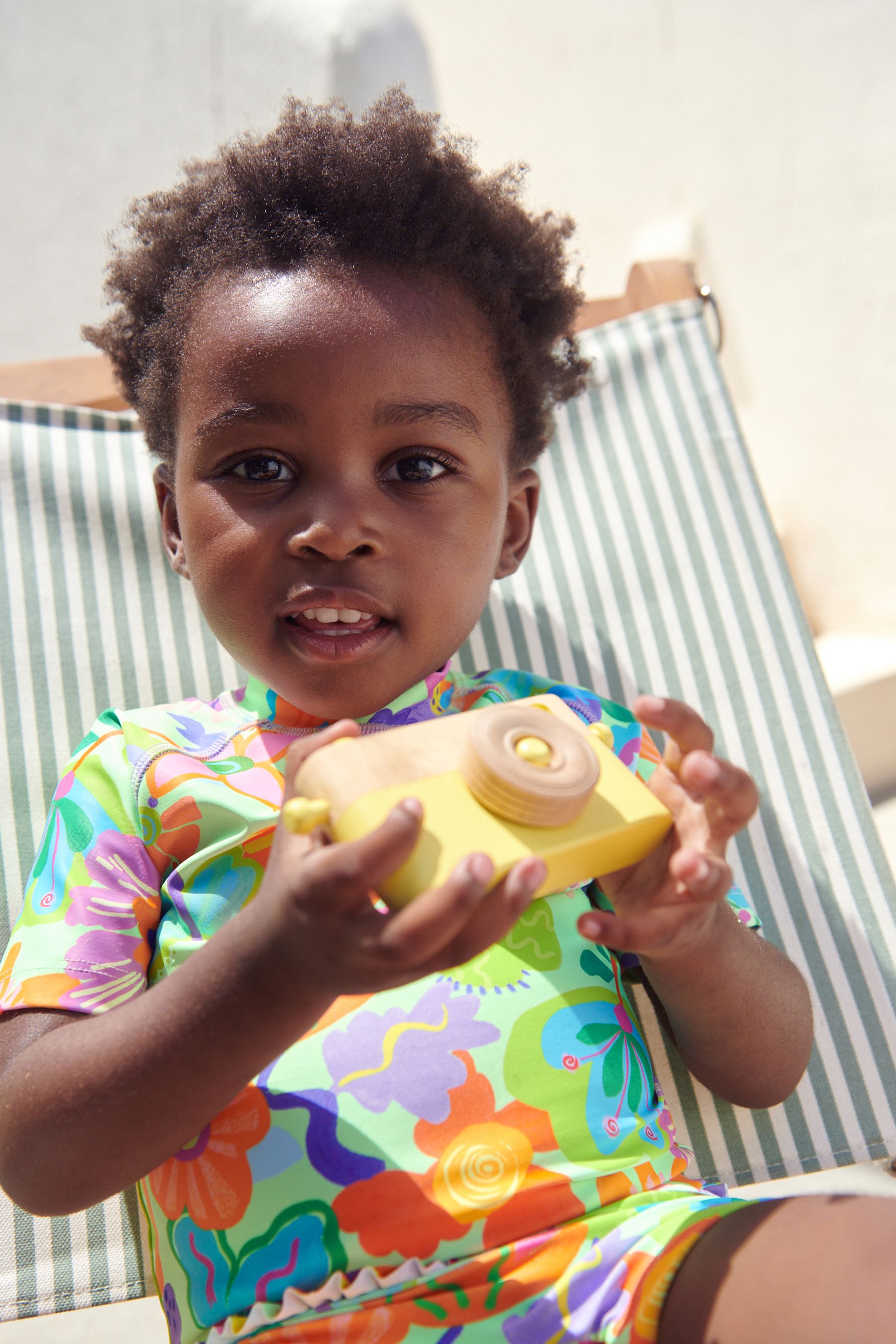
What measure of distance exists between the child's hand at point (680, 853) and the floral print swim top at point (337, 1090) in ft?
0.48

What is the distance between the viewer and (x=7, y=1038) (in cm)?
76

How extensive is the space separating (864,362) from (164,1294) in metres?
2.19

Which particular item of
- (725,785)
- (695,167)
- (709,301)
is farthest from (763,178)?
(725,785)

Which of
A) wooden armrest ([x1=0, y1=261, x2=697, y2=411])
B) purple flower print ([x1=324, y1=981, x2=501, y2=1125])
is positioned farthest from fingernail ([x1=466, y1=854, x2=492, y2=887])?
wooden armrest ([x1=0, y1=261, x2=697, y2=411])

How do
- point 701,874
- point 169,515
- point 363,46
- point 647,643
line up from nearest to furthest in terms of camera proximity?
point 701,874 → point 169,515 → point 647,643 → point 363,46

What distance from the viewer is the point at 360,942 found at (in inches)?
22.2

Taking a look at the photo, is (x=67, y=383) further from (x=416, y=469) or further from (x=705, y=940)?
(x=705, y=940)

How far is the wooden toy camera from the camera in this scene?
0.59 metres

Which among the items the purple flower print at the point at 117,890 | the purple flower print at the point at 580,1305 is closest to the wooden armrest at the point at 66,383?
the purple flower print at the point at 117,890

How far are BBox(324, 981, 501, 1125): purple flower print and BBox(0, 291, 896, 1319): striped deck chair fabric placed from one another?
0.35m

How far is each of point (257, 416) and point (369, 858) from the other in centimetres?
44

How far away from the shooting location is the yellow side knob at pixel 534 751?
Answer: 2.07 ft

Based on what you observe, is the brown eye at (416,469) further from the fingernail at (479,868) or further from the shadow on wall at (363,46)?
the shadow on wall at (363,46)

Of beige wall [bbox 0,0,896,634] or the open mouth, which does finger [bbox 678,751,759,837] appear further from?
beige wall [bbox 0,0,896,634]
